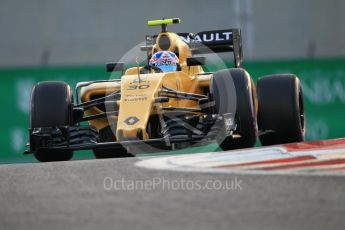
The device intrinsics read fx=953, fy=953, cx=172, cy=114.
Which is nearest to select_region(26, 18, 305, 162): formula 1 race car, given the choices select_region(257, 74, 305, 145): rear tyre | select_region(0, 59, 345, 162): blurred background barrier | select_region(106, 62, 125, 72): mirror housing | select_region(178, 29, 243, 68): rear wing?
select_region(257, 74, 305, 145): rear tyre

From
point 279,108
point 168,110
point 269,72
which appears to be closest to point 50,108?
point 168,110

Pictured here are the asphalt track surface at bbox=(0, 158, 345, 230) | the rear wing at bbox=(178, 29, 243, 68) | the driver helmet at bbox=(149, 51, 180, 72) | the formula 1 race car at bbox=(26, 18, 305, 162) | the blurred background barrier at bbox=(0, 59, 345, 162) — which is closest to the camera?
the asphalt track surface at bbox=(0, 158, 345, 230)

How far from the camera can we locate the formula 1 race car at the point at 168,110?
1037cm

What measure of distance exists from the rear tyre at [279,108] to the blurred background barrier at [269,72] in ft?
15.4

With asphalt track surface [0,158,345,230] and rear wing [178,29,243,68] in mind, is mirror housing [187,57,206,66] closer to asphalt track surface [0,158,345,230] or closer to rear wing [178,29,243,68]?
rear wing [178,29,243,68]

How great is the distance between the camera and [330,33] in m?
21.0

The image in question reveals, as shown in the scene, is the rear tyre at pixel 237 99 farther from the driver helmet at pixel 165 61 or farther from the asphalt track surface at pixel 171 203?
the asphalt track surface at pixel 171 203

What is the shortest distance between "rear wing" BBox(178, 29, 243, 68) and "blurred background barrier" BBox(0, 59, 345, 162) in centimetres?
359

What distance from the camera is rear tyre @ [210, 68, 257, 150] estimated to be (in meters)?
10.6

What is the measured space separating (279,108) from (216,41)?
7.37 feet

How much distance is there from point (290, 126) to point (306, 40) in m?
9.45

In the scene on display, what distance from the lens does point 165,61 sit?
12008 mm

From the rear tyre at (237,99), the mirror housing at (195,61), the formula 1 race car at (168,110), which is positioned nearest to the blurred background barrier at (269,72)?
the formula 1 race car at (168,110)

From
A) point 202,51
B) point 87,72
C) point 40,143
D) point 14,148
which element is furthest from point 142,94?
point 87,72
